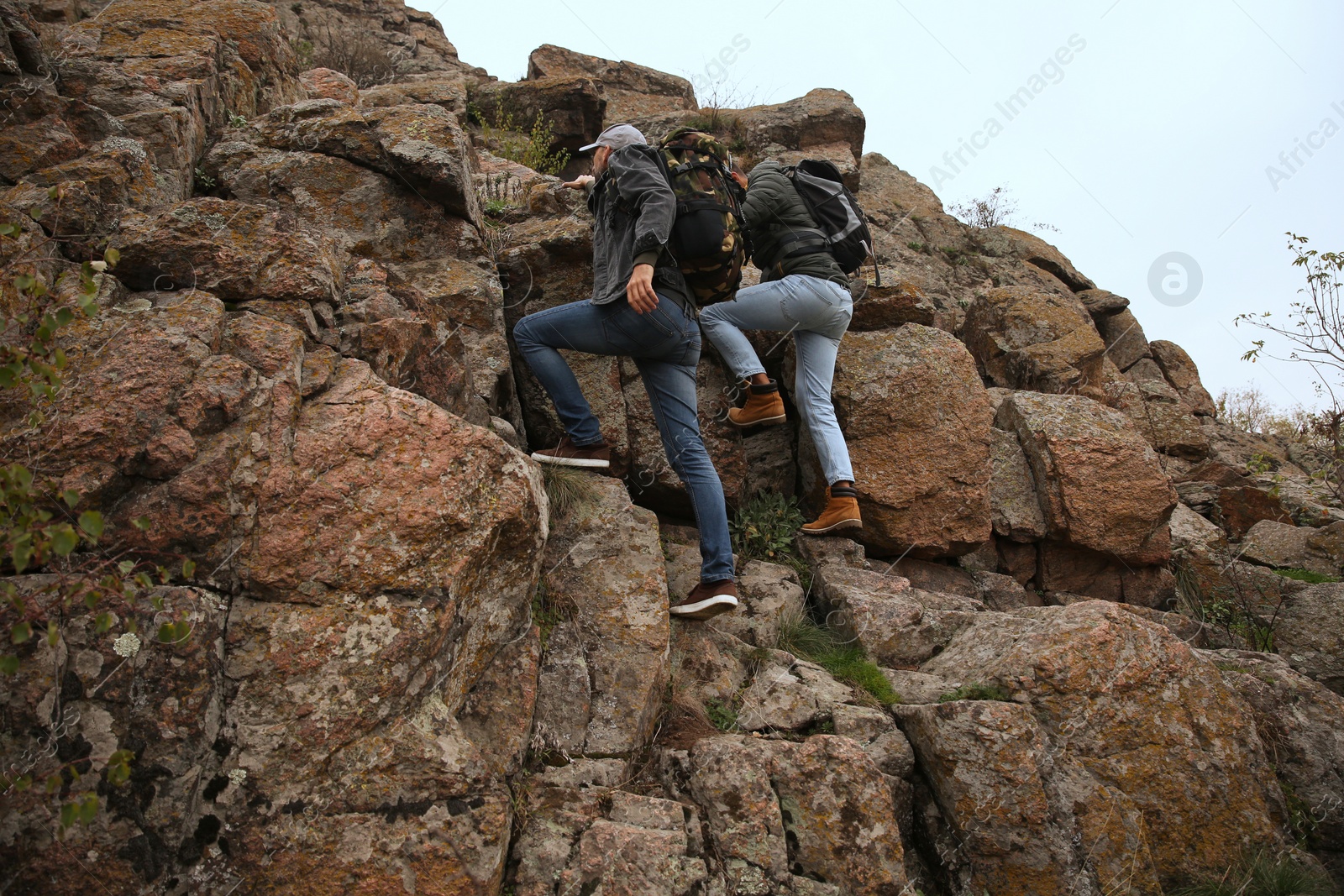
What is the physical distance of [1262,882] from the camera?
414 cm

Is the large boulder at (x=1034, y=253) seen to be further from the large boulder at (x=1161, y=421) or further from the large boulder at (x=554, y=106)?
the large boulder at (x=554, y=106)

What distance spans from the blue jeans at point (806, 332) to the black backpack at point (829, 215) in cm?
27

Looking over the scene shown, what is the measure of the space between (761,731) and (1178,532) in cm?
551

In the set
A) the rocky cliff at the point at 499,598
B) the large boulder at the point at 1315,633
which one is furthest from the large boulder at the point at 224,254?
the large boulder at the point at 1315,633

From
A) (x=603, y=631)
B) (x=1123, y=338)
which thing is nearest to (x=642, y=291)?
(x=603, y=631)

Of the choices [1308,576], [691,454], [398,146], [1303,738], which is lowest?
[398,146]

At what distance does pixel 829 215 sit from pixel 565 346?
2.22 meters

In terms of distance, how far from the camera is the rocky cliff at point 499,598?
3291 millimetres

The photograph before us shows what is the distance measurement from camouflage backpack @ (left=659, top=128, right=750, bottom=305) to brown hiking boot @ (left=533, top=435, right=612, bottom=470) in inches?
45.2

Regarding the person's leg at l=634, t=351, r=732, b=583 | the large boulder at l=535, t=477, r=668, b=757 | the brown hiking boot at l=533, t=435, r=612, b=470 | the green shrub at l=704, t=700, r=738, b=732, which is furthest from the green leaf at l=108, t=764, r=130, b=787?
the person's leg at l=634, t=351, r=732, b=583

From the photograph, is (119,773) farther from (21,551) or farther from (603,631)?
(603,631)

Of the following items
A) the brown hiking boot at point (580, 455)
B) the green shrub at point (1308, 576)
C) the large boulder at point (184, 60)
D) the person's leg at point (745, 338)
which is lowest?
the large boulder at point (184, 60)

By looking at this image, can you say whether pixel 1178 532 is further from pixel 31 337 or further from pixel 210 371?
pixel 31 337

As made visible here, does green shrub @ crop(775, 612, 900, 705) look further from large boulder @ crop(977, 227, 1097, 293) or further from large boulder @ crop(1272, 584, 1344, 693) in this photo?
large boulder @ crop(977, 227, 1097, 293)
